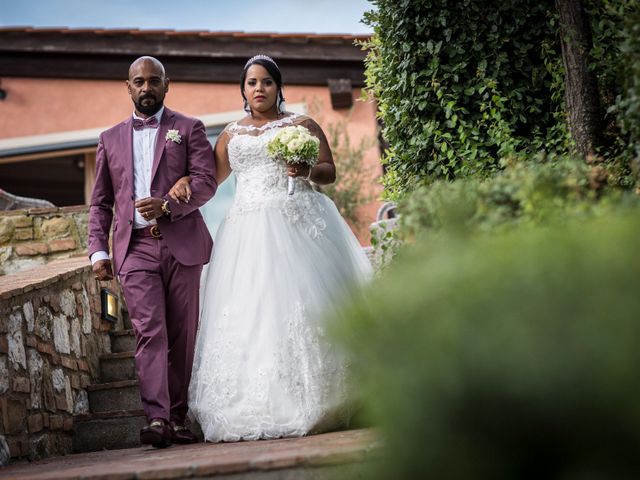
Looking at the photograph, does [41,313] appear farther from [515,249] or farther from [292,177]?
[515,249]

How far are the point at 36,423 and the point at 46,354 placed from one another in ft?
1.61

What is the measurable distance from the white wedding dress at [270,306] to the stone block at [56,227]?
2.36 metres

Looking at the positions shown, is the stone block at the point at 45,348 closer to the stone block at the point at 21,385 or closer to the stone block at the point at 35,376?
the stone block at the point at 35,376

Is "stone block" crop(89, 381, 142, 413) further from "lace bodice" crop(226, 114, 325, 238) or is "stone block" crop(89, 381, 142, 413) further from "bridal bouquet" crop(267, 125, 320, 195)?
"bridal bouquet" crop(267, 125, 320, 195)

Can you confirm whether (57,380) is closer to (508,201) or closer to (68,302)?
(68,302)

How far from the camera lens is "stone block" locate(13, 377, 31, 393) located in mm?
4633

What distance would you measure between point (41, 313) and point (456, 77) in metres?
2.83

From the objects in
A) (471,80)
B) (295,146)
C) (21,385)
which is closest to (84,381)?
(21,385)

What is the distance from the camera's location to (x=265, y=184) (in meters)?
5.27

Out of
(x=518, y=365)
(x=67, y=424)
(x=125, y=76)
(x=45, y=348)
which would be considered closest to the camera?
(x=518, y=365)

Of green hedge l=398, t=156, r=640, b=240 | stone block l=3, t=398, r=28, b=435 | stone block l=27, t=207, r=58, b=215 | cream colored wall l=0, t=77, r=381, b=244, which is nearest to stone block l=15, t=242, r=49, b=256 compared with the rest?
stone block l=27, t=207, r=58, b=215

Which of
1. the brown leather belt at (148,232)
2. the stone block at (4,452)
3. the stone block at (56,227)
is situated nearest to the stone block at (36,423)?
the stone block at (4,452)

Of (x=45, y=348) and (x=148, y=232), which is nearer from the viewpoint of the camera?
(x=148, y=232)

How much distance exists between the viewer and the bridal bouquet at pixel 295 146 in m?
4.99
